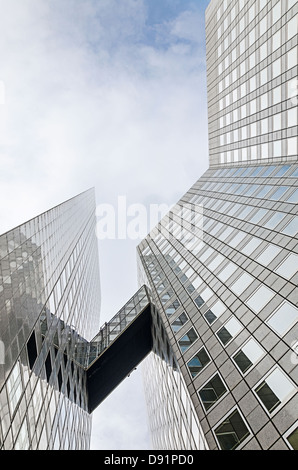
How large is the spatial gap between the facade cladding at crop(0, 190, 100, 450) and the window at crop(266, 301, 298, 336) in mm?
13717

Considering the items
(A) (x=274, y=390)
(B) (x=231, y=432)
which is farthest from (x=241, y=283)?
(B) (x=231, y=432)

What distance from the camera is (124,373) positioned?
47281mm

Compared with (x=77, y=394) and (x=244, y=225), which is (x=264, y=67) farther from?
(x=77, y=394)

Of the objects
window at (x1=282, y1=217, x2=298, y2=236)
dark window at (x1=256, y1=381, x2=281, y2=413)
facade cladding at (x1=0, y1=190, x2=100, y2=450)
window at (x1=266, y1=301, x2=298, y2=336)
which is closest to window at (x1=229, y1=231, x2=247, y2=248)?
window at (x1=282, y1=217, x2=298, y2=236)

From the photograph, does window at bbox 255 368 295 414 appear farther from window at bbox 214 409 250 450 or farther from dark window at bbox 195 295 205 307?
dark window at bbox 195 295 205 307

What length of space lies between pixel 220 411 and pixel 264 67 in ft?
124

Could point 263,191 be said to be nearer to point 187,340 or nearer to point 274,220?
point 274,220

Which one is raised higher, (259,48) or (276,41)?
(259,48)

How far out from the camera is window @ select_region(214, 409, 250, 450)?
1375 cm

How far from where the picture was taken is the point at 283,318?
17016mm

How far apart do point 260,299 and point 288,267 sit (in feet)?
8.76

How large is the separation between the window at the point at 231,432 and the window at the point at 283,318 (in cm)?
461
